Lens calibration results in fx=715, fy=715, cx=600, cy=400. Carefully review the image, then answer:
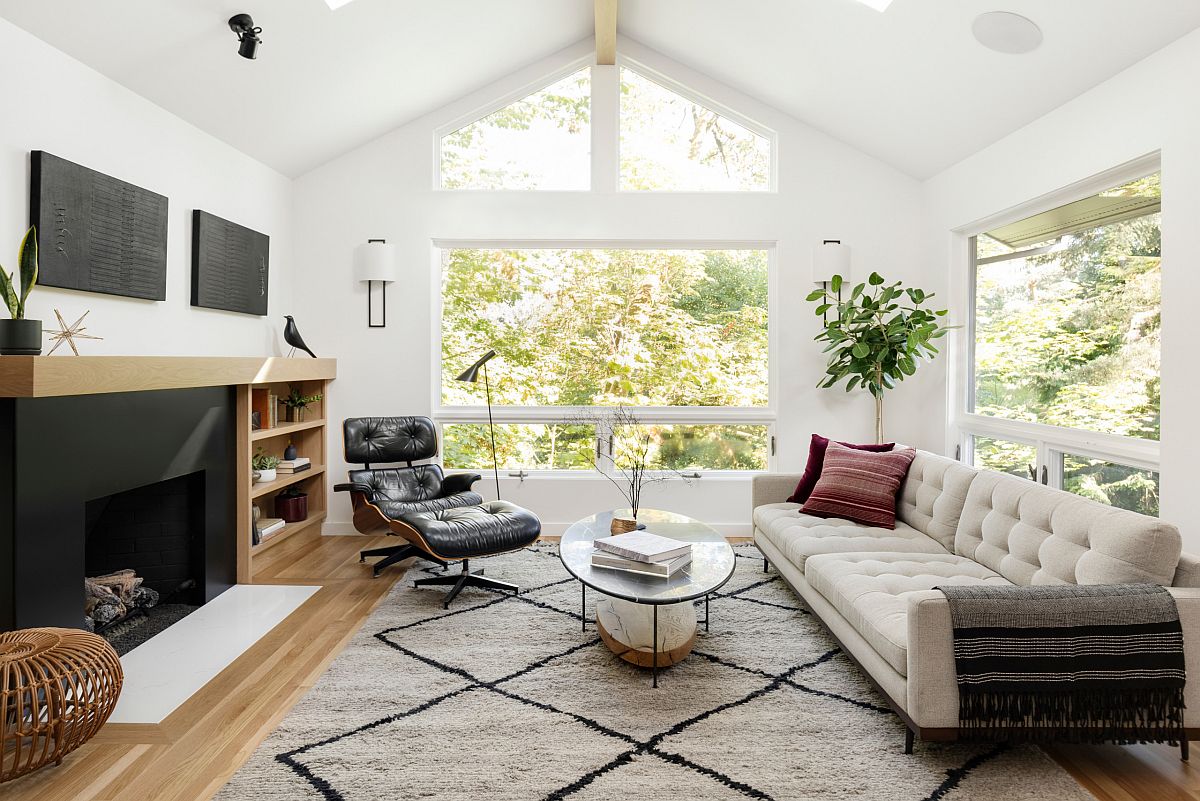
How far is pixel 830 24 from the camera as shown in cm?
367

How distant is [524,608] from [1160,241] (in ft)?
10.4

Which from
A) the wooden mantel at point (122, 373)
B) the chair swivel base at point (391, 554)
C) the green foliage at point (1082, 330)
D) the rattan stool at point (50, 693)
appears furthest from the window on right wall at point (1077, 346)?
the wooden mantel at point (122, 373)

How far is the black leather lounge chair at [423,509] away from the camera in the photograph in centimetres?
342

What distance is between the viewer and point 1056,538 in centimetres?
240

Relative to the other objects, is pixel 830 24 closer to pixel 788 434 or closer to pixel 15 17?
pixel 788 434

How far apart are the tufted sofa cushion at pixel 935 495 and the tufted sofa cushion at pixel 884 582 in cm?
21

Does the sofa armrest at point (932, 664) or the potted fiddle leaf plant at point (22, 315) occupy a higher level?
the potted fiddle leaf plant at point (22, 315)

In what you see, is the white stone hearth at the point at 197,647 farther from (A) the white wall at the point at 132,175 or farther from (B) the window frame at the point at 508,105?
(B) the window frame at the point at 508,105

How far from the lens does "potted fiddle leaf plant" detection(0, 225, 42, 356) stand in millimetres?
2344

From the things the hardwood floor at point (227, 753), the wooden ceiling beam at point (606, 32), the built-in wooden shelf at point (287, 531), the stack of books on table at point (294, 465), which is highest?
the wooden ceiling beam at point (606, 32)

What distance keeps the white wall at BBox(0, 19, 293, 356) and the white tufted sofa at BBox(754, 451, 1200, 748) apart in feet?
10.3

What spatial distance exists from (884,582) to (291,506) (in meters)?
3.60

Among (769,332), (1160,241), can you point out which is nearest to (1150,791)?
(1160,241)

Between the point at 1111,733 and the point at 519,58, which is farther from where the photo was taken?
the point at 519,58
